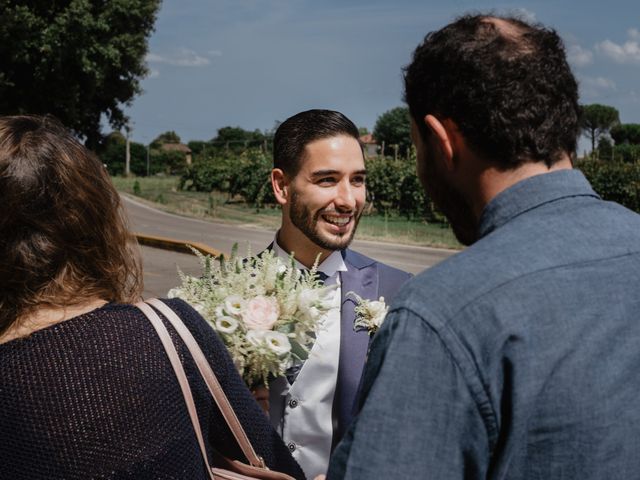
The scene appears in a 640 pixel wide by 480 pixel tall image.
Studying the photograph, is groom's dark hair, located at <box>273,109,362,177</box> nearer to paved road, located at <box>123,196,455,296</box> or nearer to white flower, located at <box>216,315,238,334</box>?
white flower, located at <box>216,315,238,334</box>

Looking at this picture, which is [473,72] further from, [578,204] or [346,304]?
[346,304]

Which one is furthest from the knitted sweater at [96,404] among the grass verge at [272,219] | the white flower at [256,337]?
the grass verge at [272,219]

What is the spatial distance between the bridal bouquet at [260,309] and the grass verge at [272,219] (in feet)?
65.4

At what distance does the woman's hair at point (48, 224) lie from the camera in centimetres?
178

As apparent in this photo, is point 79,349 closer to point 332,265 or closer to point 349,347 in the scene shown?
point 349,347

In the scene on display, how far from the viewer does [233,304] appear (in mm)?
2383

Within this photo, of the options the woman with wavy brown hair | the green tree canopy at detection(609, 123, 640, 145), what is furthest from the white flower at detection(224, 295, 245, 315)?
the green tree canopy at detection(609, 123, 640, 145)

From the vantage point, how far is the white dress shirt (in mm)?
2623

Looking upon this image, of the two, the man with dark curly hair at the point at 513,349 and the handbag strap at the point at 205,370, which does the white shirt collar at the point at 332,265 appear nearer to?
the handbag strap at the point at 205,370

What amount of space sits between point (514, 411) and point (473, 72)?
1.98ft

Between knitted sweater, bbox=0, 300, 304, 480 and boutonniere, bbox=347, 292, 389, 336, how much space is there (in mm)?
1022

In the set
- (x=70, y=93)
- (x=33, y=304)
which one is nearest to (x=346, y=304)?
(x=33, y=304)

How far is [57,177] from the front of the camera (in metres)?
1.81

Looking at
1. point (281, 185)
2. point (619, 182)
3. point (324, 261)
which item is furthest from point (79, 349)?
point (619, 182)
